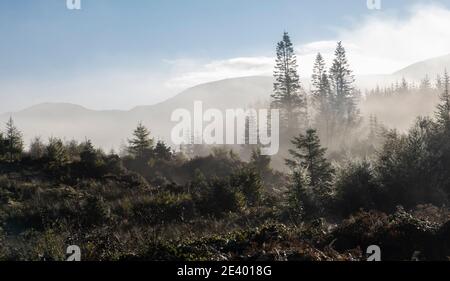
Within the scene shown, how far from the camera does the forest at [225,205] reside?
8398mm

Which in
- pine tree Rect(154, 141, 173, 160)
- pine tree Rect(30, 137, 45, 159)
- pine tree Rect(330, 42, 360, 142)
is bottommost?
pine tree Rect(154, 141, 173, 160)

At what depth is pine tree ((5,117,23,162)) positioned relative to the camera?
90.8ft

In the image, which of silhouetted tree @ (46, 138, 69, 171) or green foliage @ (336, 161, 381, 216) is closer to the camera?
green foliage @ (336, 161, 381, 216)

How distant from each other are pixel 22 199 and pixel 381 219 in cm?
1552

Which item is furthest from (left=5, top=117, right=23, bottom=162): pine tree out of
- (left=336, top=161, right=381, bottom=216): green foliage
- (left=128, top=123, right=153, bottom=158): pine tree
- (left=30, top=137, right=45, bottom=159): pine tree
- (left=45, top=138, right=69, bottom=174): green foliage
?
(left=336, top=161, right=381, bottom=216): green foliage

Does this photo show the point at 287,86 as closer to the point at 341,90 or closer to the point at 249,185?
the point at 341,90

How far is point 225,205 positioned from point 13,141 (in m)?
18.3

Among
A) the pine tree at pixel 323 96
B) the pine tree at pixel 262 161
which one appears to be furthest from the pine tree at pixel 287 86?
the pine tree at pixel 262 161

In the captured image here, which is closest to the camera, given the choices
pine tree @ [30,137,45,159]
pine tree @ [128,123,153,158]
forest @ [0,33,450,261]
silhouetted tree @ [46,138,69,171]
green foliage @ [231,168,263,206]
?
forest @ [0,33,450,261]

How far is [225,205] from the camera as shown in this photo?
17.7 metres

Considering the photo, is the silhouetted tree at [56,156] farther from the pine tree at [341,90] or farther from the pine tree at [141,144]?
the pine tree at [341,90]

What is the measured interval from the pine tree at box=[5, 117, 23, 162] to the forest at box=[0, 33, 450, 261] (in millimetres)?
95

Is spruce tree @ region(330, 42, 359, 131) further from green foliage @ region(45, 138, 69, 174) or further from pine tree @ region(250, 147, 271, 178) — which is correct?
green foliage @ region(45, 138, 69, 174)

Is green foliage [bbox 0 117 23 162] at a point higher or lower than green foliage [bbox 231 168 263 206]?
higher
